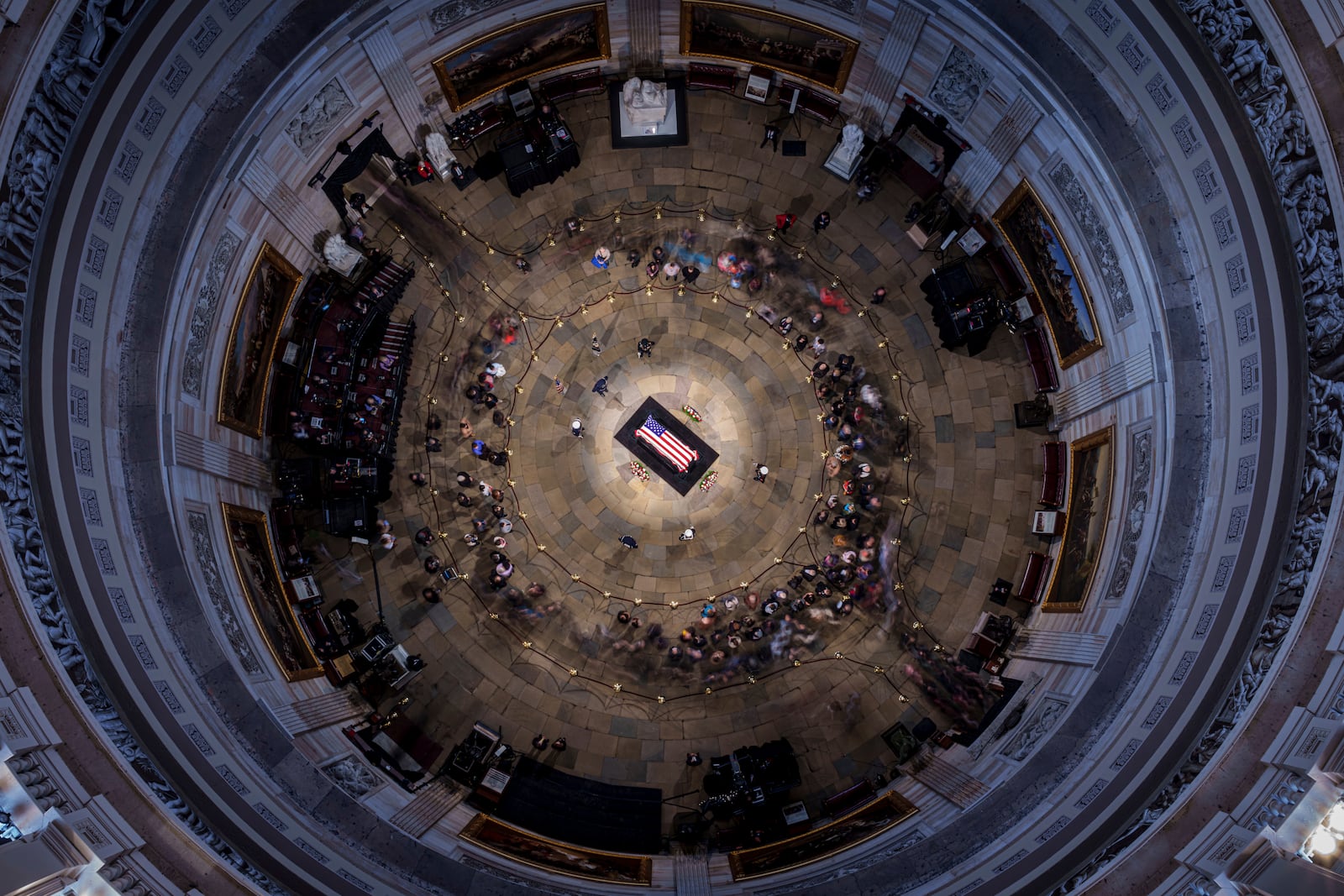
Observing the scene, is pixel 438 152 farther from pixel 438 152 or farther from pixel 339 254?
pixel 339 254

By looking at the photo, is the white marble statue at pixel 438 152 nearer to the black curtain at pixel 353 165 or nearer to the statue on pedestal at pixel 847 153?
the black curtain at pixel 353 165

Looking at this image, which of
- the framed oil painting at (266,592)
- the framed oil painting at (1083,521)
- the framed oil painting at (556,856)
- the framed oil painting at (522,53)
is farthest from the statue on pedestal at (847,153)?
the framed oil painting at (556,856)

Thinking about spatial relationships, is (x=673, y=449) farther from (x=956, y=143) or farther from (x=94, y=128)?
(x=94, y=128)

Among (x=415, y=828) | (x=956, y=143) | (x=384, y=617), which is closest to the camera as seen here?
(x=415, y=828)

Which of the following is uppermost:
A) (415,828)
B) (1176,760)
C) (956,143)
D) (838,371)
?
(956,143)

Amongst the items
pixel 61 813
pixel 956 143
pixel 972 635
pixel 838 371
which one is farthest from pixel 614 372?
pixel 61 813

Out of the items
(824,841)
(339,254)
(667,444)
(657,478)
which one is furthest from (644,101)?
(824,841)

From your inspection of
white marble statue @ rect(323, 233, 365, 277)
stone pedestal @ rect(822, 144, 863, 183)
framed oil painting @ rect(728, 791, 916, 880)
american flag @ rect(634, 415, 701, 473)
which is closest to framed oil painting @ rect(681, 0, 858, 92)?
stone pedestal @ rect(822, 144, 863, 183)
